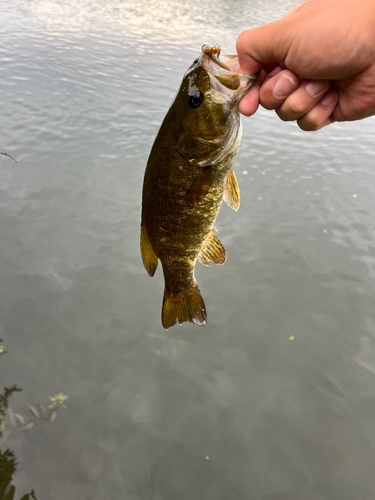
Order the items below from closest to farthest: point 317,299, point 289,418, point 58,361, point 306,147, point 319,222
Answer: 1. point 289,418
2. point 58,361
3. point 317,299
4. point 319,222
5. point 306,147

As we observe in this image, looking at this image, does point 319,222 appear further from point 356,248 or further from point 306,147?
point 306,147

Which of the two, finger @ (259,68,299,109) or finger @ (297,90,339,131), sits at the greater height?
finger @ (259,68,299,109)

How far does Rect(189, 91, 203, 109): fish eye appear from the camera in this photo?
1.70 meters

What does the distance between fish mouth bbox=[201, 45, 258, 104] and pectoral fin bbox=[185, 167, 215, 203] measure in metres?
0.36

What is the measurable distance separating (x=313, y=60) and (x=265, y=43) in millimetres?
218

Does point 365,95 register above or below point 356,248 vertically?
above

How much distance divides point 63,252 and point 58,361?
65.2 inches

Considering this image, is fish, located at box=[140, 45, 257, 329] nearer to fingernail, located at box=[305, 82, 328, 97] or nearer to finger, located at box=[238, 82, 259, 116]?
finger, located at box=[238, 82, 259, 116]

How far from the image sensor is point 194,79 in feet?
5.56

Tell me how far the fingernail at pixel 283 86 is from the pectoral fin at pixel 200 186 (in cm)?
47

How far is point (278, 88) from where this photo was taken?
5.63 feet

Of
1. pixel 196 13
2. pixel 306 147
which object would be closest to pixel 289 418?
pixel 306 147

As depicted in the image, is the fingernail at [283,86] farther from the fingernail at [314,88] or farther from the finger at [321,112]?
the finger at [321,112]

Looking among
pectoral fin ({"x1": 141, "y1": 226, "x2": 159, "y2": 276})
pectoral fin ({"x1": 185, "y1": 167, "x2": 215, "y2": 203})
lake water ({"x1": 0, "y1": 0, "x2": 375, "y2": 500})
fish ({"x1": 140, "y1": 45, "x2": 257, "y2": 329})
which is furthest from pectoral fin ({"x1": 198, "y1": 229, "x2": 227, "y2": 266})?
lake water ({"x1": 0, "y1": 0, "x2": 375, "y2": 500})
